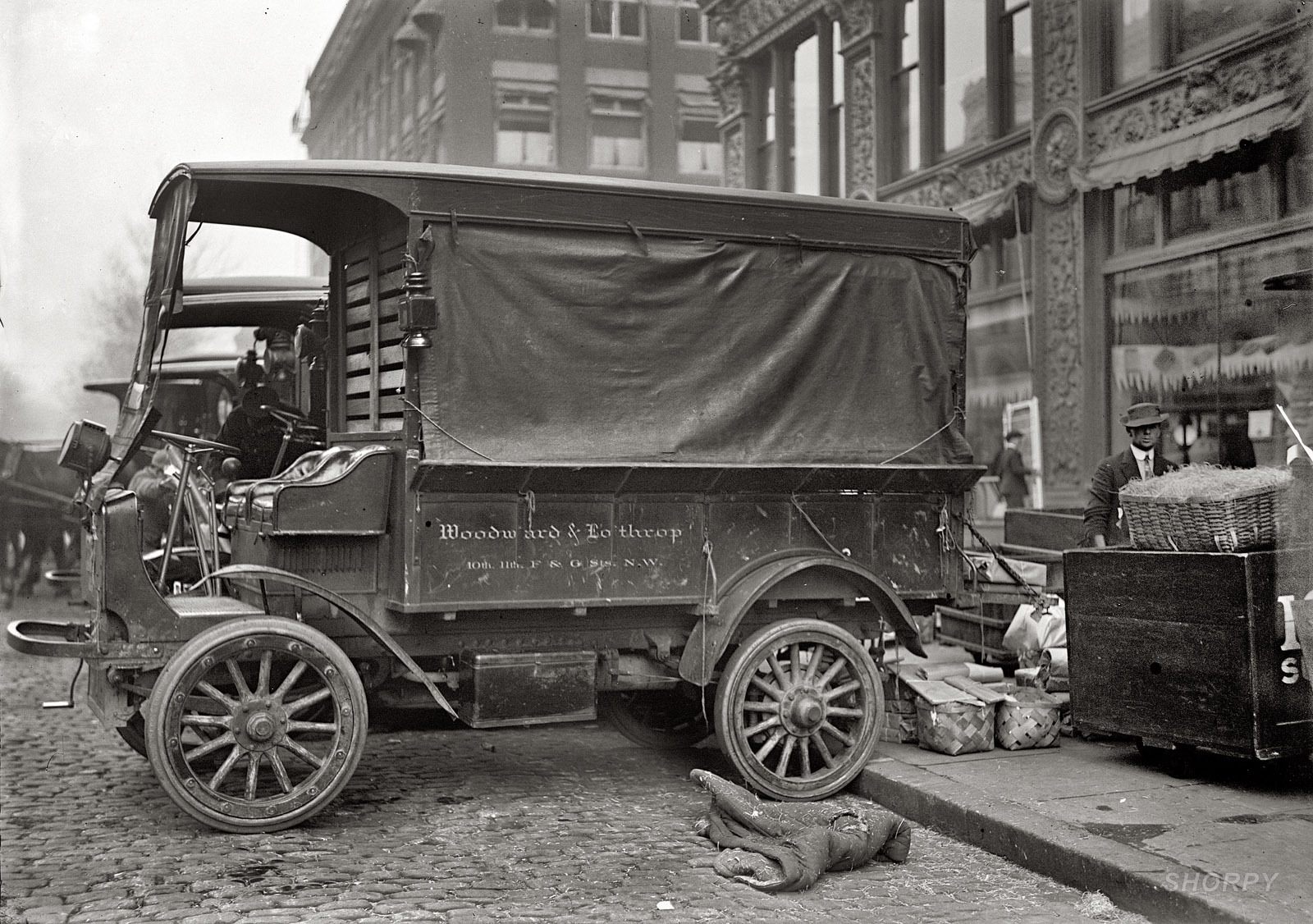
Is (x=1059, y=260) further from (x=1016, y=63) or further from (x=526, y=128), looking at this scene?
(x=526, y=128)

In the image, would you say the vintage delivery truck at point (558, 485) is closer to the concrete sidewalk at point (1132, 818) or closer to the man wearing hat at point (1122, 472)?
the concrete sidewalk at point (1132, 818)

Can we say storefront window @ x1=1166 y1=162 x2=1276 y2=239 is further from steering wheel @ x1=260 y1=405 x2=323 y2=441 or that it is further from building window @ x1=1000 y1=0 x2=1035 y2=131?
steering wheel @ x1=260 y1=405 x2=323 y2=441

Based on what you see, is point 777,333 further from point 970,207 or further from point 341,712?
point 970,207

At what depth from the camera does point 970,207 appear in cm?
1492

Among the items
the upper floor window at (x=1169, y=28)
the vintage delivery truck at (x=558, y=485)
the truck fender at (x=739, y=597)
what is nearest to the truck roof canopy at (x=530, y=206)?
the vintage delivery truck at (x=558, y=485)

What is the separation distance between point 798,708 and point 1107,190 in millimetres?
→ 8130

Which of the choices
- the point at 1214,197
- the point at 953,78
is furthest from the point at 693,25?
the point at 1214,197

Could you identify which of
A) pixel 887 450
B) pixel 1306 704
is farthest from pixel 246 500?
pixel 1306 704

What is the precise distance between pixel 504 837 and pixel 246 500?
2192 mm

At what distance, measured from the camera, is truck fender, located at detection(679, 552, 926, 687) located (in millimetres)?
6574

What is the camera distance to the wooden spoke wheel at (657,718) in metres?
7.82

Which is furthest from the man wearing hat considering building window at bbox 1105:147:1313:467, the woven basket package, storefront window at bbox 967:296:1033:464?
storefront window at bbox 967:296:1033:464

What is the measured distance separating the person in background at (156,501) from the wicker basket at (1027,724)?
616cm
